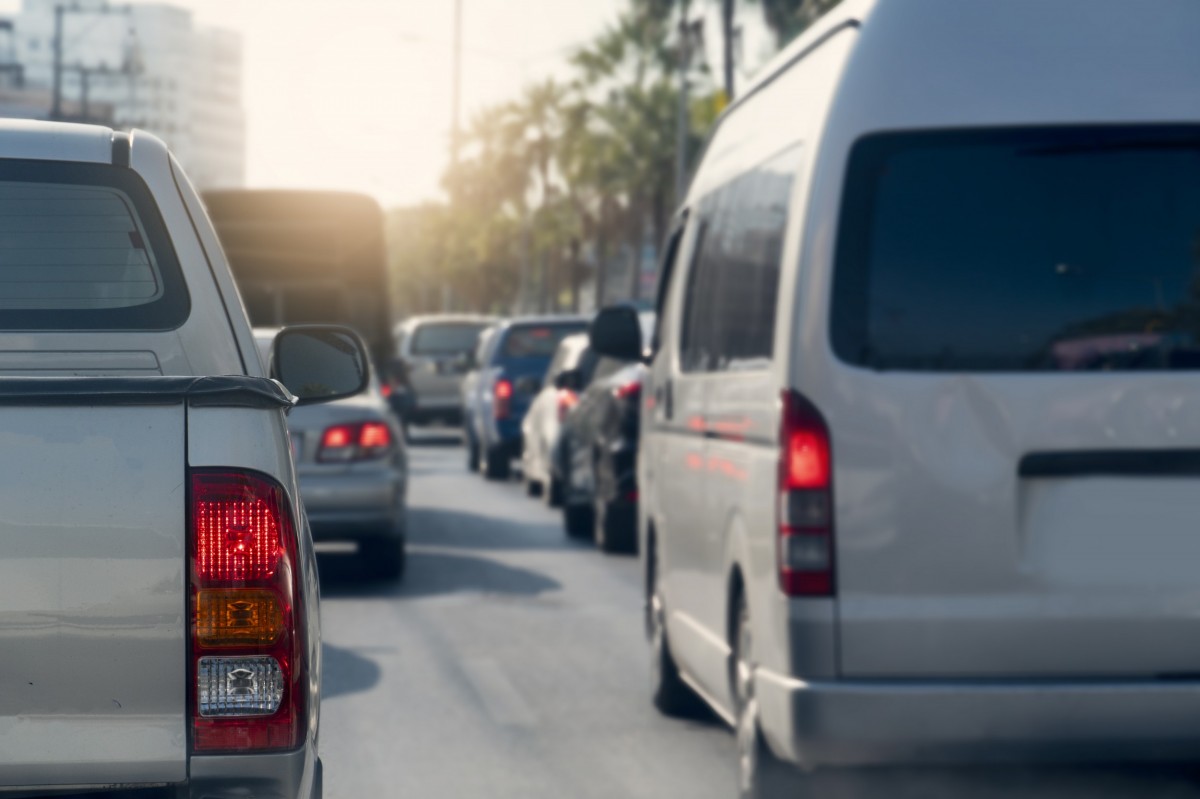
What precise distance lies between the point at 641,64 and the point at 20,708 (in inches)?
2251

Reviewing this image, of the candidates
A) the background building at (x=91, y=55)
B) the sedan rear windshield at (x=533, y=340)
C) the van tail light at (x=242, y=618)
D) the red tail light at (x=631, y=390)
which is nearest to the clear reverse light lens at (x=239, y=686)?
the van tail light at (x=242, y=618)

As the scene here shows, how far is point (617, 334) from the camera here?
843cm

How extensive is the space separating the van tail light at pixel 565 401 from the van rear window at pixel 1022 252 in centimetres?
1222

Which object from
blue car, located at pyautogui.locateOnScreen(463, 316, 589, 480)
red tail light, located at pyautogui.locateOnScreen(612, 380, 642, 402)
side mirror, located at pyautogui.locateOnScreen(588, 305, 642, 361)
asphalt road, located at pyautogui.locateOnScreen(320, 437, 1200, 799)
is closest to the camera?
asphalt road, located at pyautogui.locateOnScreen(320, 437, 1200, 799)

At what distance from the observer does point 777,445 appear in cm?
538

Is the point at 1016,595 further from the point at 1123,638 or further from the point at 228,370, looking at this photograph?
the point at 228,370

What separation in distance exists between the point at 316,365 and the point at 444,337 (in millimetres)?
28050

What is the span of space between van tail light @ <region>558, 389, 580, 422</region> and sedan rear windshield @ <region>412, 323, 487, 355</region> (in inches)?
591

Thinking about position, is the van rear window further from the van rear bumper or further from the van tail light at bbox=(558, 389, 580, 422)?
the van tail light at bbox=(558, 389, 580, 422)

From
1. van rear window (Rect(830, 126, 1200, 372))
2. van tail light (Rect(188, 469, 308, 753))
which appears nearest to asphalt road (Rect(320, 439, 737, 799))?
van rear window (Rect(830, 126, 1200, 372))

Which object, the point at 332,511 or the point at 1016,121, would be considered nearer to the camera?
the point at 1016,121

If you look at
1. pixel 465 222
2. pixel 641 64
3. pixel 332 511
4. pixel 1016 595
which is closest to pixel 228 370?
pixel 1016 595

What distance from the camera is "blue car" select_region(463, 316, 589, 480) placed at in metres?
22.2

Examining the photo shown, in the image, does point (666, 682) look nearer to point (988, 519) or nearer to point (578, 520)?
point (988, 519)
